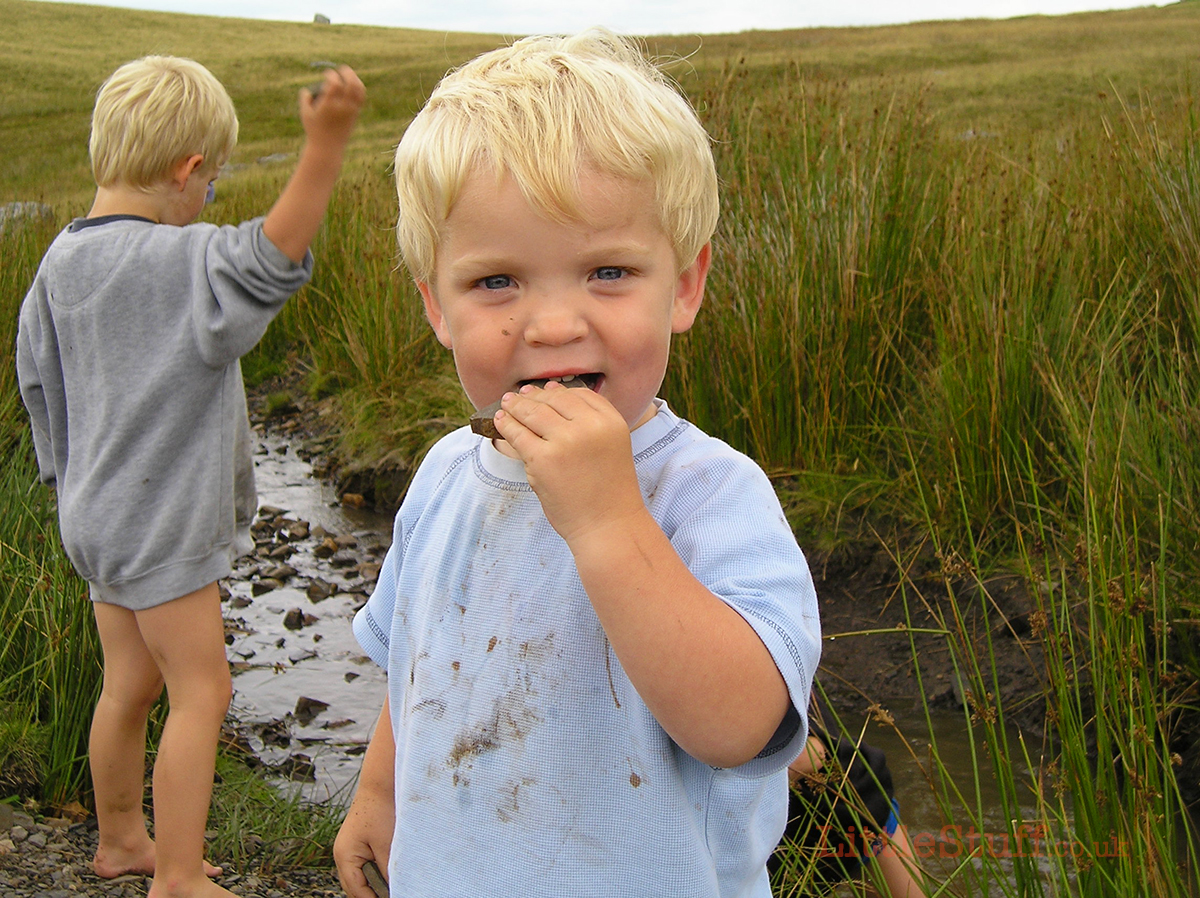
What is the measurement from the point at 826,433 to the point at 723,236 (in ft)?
3.07

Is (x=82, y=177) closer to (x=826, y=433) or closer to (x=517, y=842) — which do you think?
(x=826, y=433)

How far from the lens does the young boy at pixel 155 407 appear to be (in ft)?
8.30

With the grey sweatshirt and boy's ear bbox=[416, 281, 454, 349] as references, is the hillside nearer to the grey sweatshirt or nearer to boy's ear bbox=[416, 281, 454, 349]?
the grey sweatshirt

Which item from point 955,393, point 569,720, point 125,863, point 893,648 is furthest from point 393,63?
point 569,720

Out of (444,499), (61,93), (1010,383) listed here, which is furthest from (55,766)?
(61,93)

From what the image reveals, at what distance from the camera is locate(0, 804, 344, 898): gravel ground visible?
2475 mm

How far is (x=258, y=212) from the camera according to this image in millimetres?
10156

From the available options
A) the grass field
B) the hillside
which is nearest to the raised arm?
the grass field

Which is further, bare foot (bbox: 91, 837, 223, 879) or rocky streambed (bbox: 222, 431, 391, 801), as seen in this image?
rocky streambed (bbox: 222, 431, 391, 801)

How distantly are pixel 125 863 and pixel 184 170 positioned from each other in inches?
68.8

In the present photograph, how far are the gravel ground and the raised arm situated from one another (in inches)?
60.6

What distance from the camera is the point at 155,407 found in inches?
101

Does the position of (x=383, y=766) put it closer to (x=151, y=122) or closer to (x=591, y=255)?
(x=591, y=255)

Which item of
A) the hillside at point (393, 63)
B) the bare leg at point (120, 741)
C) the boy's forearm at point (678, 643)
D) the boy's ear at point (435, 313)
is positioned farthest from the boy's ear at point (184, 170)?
the hillside at point (393, 63)
